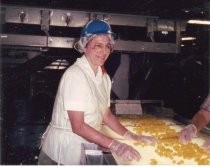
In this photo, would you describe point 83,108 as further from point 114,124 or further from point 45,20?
point 45,20

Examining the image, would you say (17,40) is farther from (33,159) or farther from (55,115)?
(33,159)

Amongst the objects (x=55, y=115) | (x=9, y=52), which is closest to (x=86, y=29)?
(x=55, y=115)

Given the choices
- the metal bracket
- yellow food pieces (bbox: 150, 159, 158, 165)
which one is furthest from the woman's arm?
the metal bracket

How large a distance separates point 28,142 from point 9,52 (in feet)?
5.26

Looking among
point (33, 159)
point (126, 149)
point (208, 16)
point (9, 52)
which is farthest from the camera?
point (9, 52)

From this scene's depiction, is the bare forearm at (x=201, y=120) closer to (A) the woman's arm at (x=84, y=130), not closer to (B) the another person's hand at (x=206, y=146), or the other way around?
(B) the another person's hand at (x=206, y=146)

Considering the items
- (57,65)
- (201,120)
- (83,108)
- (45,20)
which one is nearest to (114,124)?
(83,108)

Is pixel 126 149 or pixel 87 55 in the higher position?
pixel 87 55

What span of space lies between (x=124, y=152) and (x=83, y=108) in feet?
1.36

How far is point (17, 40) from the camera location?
10.5ft

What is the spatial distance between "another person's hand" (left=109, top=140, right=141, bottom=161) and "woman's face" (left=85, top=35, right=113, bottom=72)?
2.24 ft

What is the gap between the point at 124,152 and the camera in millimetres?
1920

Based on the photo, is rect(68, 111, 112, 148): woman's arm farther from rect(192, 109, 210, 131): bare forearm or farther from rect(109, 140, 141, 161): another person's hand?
rect(192, 109, 210, 131): bare forearm

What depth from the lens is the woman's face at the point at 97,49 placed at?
7.55 feet
